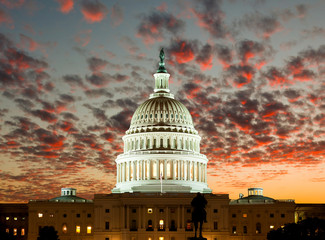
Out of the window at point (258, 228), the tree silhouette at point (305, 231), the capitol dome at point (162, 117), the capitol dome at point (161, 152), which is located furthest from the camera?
the capitol dome at point (162, 117)

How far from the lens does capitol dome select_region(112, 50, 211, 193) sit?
16800 centimetres

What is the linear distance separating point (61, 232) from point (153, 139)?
97.4 feet

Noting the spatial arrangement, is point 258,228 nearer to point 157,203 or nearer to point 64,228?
point 157,203

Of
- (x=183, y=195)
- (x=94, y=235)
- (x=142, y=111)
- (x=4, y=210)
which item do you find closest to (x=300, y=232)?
(x=183, y=195)

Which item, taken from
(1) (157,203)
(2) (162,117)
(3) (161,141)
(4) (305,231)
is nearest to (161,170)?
(3) (161,141)

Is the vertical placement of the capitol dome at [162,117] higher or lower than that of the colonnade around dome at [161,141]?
higher

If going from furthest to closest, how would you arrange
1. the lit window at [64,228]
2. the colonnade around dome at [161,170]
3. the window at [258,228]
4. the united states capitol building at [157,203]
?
the colonnade around dome at [161,170], the window at [258,228], the lit window at [64,228], the united states capitol building at [157,203]

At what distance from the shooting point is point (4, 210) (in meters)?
170

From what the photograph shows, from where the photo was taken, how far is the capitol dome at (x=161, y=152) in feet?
551

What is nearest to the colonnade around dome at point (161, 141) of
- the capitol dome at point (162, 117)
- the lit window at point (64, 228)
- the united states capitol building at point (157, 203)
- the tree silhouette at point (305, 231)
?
the united states capitol building at point (157, 203)

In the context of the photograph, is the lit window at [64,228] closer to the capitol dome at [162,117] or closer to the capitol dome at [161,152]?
the capitol dome at [161,152]

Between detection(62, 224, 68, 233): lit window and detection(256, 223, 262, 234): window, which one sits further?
detection(256, 223, 262, 234): window

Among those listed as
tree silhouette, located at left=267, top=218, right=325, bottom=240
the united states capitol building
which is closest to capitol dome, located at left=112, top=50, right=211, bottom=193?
the united states capitol building

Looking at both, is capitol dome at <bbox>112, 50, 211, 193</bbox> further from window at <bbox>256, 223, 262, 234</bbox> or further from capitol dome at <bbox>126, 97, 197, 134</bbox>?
window at <bbox>256, 223, 262, 234</bbox>
